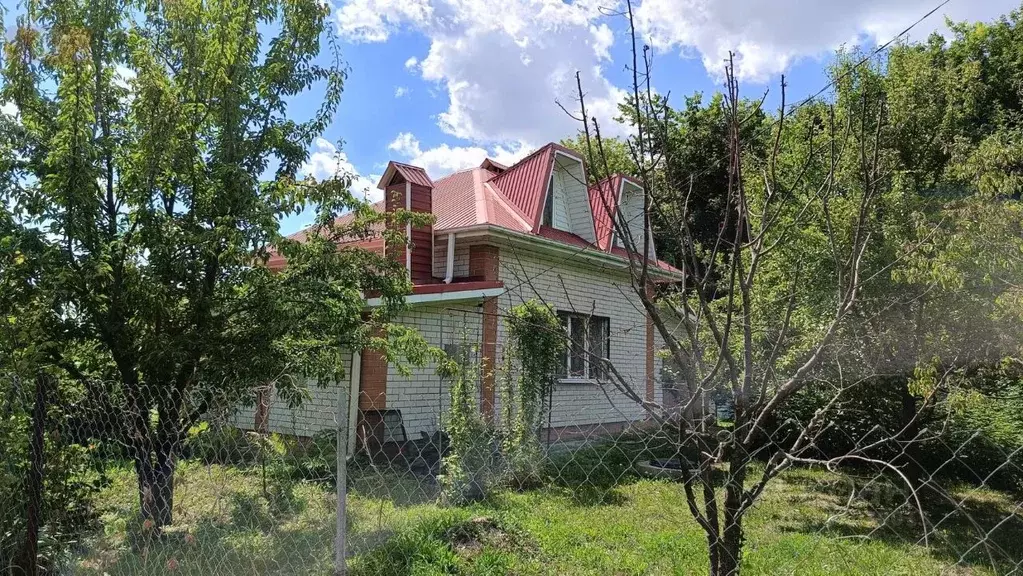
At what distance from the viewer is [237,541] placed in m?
5.10

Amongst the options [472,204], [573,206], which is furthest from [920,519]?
[573,206]

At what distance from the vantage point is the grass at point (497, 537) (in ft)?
14.6

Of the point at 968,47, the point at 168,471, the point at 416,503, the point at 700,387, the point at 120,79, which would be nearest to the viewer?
the point at 700,387

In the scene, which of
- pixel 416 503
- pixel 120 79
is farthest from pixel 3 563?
pixel 120 79

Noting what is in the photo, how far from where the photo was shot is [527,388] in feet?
26.2

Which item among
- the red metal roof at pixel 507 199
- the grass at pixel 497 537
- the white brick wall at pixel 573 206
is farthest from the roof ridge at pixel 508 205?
the grass at pixel 497 537

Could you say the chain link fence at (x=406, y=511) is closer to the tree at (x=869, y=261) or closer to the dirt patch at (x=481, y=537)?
the dirt patch at (x=481, y=537)

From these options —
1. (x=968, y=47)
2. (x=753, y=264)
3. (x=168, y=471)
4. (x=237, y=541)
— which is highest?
(x=968, y=47)

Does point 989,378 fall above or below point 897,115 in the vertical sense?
below

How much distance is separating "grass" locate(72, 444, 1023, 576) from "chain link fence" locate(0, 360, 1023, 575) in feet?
0.07

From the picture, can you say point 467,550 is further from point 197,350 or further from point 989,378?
point 989,378

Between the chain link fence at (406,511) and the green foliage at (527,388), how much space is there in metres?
0.05

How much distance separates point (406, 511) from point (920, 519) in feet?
15.3

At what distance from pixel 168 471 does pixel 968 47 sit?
77.3 feet
